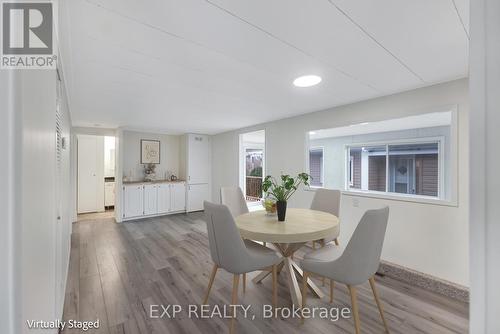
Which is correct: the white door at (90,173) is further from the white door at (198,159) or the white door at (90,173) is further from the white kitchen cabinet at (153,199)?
the white door at (198,159)

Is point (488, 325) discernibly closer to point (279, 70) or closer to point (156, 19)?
point (156, 19)

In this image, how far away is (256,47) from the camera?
1555 mm

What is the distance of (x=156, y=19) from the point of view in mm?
1259

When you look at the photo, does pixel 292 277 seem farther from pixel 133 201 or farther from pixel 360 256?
pixel 133 201

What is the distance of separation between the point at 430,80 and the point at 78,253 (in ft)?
16.4

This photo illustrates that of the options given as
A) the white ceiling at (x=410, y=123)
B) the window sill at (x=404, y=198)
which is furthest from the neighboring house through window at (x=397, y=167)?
the window sill at (x=404, y=198)

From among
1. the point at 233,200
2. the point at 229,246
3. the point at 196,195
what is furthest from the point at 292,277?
the point at 196,195

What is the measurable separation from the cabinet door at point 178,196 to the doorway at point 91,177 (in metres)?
1.83

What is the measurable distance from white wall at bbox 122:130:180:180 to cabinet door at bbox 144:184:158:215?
63cm

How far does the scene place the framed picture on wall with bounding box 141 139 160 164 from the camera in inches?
222

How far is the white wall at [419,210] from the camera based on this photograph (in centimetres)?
213

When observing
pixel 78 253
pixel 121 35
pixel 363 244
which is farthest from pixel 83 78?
pixel 363 244

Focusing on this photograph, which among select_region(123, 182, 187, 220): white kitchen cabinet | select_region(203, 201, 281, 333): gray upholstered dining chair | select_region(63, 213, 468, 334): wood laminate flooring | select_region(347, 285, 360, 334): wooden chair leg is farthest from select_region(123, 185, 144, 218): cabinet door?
select_region(347, 285, 360, 334): wooden chair leg

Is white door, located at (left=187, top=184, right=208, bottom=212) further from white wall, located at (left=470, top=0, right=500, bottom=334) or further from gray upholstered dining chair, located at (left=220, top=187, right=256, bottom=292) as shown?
white wall, located at (left=470, top=0, right=500, bottom=334)
